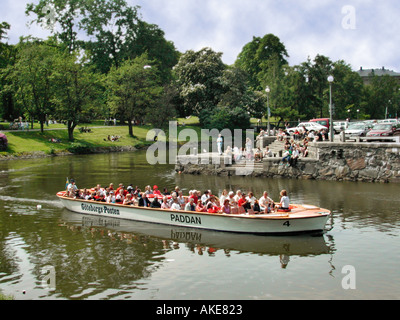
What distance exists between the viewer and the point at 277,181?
30234 mm

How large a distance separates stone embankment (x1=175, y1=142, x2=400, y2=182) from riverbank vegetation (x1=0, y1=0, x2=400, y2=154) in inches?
1172

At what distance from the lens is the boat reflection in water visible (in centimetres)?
1532

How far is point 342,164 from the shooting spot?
97.6 feet

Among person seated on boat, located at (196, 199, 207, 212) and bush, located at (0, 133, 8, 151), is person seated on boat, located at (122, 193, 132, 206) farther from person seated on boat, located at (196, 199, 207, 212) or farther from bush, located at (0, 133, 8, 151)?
bush, located at (0, 133, 8, 151)

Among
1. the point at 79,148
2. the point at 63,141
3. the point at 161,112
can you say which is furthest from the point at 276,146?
the point at 63,141

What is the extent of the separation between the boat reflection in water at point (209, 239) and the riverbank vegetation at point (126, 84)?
3338 centimetres

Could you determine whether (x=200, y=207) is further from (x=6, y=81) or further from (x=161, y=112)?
(x=6, y=81)

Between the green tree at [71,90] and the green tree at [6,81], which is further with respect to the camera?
the green tree at [6,81]

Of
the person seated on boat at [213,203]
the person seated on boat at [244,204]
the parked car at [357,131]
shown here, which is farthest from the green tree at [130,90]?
the person seated on boat at [244,204]

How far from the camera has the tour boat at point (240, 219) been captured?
1667 centimetres

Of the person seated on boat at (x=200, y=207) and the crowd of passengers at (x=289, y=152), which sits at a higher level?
the crowd of passengers at (x=289, y=152)

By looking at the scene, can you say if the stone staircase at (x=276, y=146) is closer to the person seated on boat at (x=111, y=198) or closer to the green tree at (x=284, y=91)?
the person seated on boat at (x=111, y=198)

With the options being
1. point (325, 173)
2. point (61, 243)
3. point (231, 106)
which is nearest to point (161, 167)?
point (325, 173)

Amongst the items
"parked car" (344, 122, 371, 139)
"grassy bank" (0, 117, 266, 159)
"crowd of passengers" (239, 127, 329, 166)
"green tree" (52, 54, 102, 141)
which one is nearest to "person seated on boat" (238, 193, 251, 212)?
"crowd of passengers" (239, 127, 329, 166)
